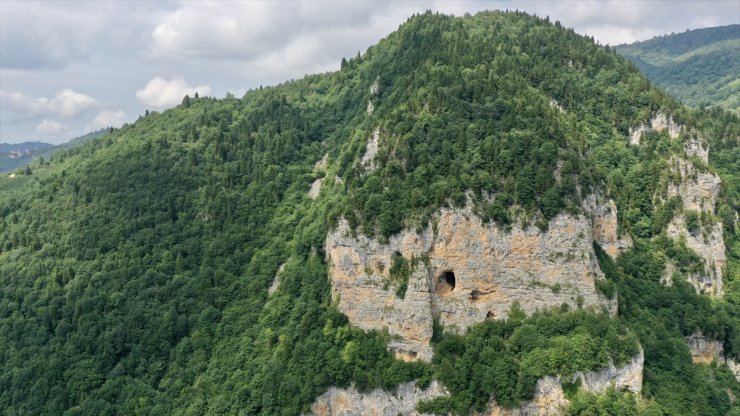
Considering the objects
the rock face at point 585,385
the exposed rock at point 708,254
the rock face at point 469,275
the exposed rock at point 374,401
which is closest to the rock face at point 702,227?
the exposed rock at point 708,254

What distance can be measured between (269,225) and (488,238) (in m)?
50.4

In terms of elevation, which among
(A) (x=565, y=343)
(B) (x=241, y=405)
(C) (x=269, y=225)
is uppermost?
(C) (x=269, y=225)

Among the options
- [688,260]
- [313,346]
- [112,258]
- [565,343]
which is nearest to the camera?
[565,343]

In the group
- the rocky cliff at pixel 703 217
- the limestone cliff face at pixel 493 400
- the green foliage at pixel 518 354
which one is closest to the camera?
the limestone cliff face at pixel 493 400

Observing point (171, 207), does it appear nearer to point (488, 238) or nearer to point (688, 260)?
point (488, 238)

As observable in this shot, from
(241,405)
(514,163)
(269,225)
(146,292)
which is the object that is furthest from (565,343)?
(146,292)

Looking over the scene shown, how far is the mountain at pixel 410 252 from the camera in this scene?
7500 centimetres

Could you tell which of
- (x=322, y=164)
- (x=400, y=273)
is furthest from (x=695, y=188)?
(x=322, y=164)

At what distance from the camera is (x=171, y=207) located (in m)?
118

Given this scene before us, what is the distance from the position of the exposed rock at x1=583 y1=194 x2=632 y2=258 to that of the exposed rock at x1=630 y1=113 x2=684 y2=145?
93.2 feet

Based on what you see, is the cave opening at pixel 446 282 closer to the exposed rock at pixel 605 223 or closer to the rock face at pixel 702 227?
the exposed rock at pixel 605 223

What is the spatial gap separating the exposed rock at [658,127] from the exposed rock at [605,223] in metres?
28.4

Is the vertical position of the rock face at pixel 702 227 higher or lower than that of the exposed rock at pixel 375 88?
lower

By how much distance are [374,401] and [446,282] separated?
63.0 ft
